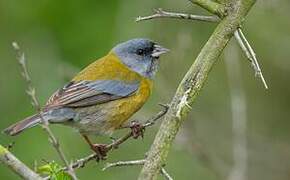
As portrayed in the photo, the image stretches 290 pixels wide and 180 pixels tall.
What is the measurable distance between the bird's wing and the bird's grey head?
0.26 meters

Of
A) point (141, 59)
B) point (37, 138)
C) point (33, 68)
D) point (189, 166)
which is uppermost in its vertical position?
point (141, 59)

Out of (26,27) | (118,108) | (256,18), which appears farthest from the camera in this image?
(26,27)

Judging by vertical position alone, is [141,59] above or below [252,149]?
above

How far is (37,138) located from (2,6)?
4.64 feet

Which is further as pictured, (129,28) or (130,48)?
(129,28)

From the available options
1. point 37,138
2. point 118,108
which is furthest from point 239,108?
point 37,138

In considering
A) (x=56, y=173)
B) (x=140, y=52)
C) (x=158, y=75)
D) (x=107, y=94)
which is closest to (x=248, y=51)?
(x=56, y=173)

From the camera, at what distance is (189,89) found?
341cm

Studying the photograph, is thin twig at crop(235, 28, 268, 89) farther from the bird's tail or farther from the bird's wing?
the bird's wing

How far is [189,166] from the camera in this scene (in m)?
8.43

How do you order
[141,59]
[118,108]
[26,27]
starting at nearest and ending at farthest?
[118,108], [141,59], [26,27]

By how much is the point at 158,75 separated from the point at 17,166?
16.3ft

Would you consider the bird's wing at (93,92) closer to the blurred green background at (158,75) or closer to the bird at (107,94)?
the bird at (107,94)

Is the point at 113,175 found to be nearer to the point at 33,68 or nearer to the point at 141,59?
the point at 33,68
